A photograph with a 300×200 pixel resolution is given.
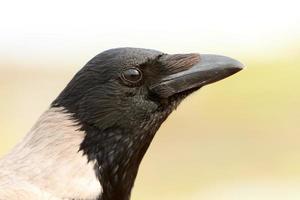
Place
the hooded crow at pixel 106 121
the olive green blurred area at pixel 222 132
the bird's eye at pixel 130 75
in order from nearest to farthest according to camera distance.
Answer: the hooded crow at pixel 106 121
the bird's eye at pixel 130 75
the olive green blurred area at pixel 222 132

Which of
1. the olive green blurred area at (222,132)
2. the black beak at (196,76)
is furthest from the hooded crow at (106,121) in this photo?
the olive green blurred area at (222,132)

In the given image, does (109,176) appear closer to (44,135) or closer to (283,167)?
(44,135)

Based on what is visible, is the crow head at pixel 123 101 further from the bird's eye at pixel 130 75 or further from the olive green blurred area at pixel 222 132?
the olive green blurred area at pixel 222 132

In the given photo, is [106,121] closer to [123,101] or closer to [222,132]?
[123,101]

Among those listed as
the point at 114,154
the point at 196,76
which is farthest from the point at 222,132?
the point at 114,154

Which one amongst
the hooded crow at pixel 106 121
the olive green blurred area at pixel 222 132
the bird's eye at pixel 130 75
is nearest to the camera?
the hooded crow at pixel 106 121

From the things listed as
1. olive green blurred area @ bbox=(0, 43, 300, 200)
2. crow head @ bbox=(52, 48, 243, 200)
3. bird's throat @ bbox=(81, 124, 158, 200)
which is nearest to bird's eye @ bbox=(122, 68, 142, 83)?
crow head @ bbox=(52, 48, 243, 200)

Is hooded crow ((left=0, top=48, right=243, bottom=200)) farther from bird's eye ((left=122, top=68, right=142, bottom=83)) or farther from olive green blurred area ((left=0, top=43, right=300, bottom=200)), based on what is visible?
olive green blurred area ((left=0, top=43, right=300, bottom=200))

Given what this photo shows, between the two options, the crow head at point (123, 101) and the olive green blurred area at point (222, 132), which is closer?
the crow head at point (123, 101)
